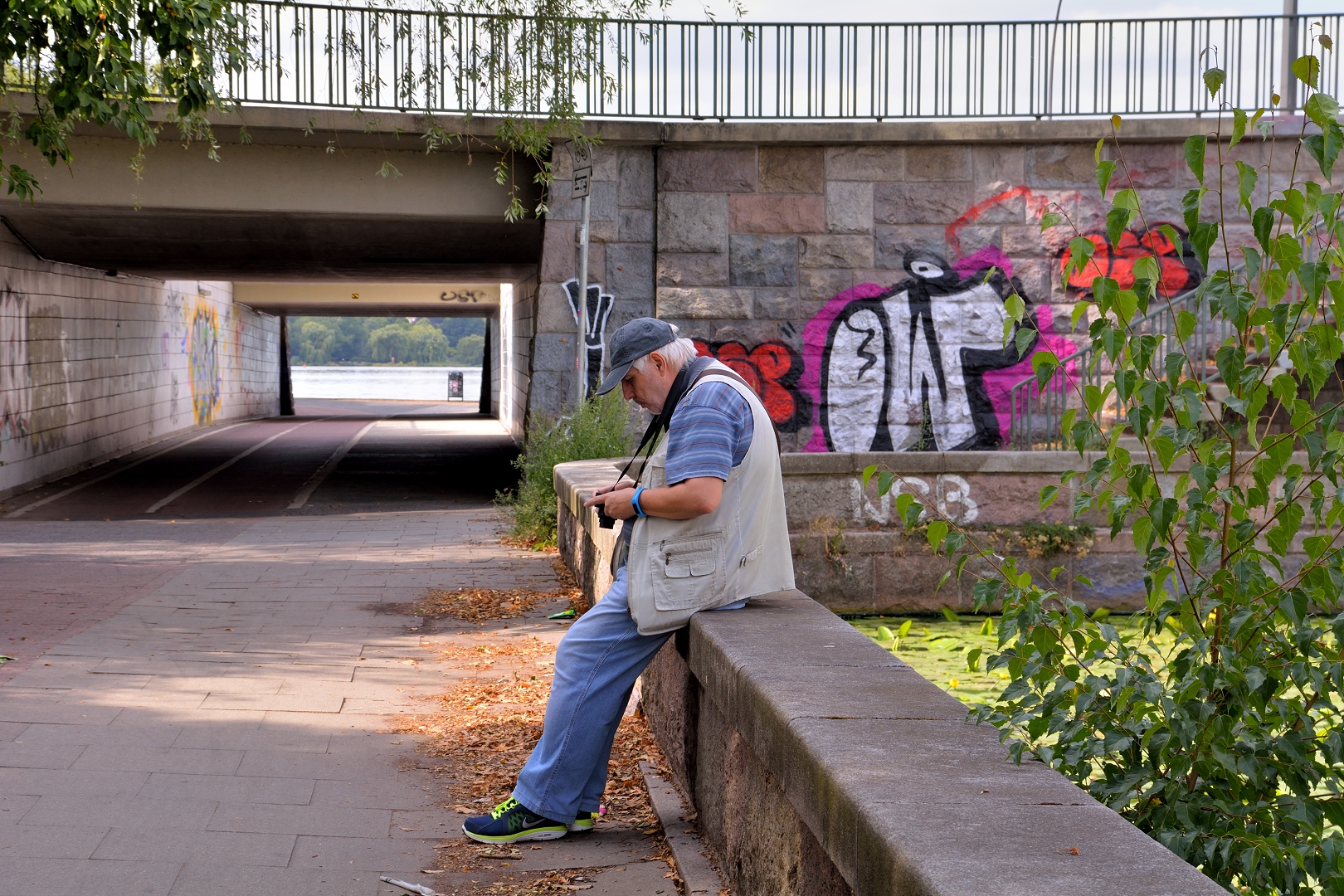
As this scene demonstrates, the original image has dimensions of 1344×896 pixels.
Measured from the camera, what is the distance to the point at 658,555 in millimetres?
3672

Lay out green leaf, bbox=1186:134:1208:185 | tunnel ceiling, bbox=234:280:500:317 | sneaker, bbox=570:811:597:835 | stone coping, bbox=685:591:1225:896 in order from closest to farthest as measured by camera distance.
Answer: stone coping, bbox=685:591:1225:896, green leaf, bbox=1186:134:1208:185, sneaker, bbox=570:811:597:835, tunnel ceiling, bbox=234:280:500:317

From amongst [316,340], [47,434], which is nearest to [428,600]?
[47,434]

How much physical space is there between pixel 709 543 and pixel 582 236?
7.67 meters

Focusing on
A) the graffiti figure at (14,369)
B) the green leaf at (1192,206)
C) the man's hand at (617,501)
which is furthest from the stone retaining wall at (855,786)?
the graffiti figure at (14,369)

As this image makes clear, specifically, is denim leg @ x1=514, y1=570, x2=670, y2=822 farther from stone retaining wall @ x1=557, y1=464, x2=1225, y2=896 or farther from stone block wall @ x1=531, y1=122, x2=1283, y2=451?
stone block wall @ x1=531, y1=122, x2=1283, y2=451

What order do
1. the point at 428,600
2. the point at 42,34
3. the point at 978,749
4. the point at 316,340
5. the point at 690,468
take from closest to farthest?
the point at 978,749, the point at 690,468, the point at 42,34, the point at 428,600, the point at 316,340

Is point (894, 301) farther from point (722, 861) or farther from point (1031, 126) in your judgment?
point (722, 861)

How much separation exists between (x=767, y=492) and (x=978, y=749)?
4.28 ft

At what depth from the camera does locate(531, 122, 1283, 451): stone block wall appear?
1247 cm

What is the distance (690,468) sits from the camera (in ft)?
11.5

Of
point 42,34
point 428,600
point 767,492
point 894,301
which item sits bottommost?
point 428,600

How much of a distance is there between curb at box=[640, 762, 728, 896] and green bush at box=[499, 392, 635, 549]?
559 centimetres

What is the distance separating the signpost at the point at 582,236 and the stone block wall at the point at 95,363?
4.63m

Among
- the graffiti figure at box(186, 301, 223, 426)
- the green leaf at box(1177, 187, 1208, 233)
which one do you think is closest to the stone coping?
the green leaf at box(1177, 187, 1208, 233)
